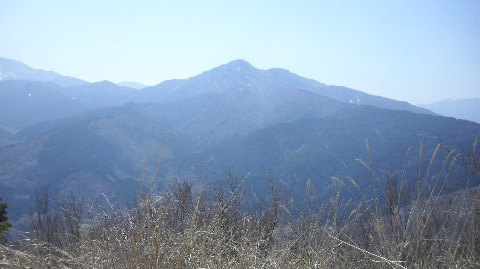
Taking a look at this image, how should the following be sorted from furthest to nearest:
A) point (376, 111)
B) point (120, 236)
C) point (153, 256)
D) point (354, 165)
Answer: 1. point (376, 111)
2. point (354, 165)
3. point (120, 236)
4. point (153, 256)

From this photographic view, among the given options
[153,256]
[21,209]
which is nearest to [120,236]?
[153,256]

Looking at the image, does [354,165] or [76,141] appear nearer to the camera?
[354,165]

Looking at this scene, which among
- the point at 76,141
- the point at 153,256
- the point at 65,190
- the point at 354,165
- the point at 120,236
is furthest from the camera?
the point at 76,141

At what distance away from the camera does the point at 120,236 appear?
2.72 metres

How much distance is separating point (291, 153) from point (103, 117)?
10312 centimetres

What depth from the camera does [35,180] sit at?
12912 centimetres

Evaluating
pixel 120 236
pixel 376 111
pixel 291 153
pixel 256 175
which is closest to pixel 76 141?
pixel 256 175

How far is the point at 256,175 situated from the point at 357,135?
186 ft

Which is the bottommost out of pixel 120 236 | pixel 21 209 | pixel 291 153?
pixel 21 209

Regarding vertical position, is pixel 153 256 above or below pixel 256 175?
above

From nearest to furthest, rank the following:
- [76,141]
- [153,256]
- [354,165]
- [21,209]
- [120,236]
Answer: [153,256] < [120,236] < [21,209] < [354,165] < [76,141]

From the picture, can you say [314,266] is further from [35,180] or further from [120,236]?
[35,180]

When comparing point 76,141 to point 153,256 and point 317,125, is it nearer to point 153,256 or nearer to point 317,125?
point 317,125

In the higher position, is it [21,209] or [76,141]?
[76,141]
